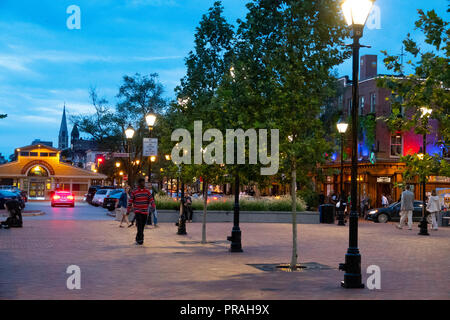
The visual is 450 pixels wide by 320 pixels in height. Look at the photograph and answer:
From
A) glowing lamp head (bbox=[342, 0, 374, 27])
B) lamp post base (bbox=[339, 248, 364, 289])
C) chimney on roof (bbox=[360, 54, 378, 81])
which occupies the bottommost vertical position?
lamp post base (bbox=[339, 248, 364, 289])

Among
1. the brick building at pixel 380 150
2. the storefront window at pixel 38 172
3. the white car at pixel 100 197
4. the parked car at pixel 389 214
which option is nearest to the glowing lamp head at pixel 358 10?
the parked car at pixel 389 214

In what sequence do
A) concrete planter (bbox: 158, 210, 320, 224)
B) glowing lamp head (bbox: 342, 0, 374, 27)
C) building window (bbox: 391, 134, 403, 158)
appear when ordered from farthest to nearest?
1. building window (bbox: 391, 134, 403, 158)
2. concrete planter (bbox: 158, 210, 320, 224)
3. glowing lamp head (bbox: 342, 0, 374, 27)

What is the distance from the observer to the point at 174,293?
30.9ft

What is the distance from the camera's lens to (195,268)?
12602 millimetres

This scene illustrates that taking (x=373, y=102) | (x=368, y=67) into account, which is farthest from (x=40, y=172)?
(x=373, y=102)

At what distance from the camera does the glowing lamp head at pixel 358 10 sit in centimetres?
1066

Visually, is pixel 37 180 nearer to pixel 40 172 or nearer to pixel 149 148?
pixel 40 172

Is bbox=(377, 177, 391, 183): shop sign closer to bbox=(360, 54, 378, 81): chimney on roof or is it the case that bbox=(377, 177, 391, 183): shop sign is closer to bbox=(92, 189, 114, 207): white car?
bbox=(360, 54, 378, 81): chimney on roof

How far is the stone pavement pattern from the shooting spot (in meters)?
9.58

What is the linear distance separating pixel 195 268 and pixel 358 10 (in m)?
6.20

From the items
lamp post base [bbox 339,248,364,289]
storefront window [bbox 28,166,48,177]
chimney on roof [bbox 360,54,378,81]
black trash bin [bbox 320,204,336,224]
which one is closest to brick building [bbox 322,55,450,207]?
chimney on roof [bbox 360,54,378,81]

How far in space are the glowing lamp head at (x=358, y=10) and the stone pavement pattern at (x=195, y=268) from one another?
15.8 feet

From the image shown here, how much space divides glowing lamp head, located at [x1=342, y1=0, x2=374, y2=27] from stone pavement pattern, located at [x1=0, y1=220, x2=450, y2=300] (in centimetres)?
482

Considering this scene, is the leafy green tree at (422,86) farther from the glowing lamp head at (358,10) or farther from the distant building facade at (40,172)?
the distant building facade at (40,172)
